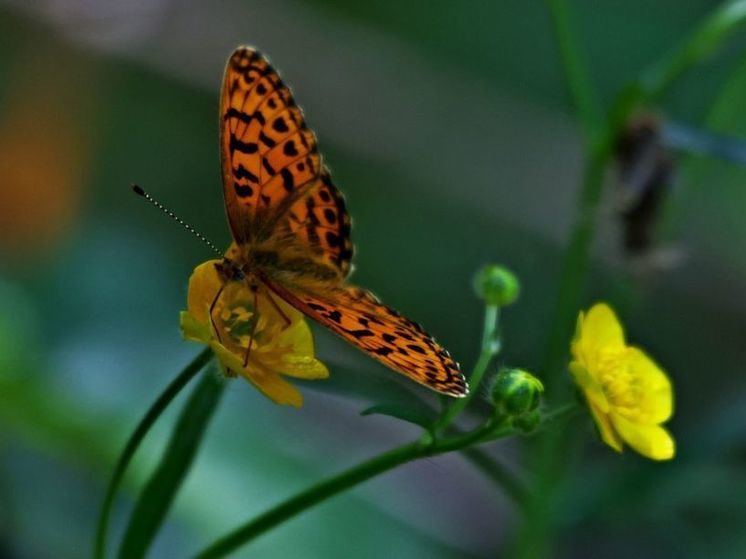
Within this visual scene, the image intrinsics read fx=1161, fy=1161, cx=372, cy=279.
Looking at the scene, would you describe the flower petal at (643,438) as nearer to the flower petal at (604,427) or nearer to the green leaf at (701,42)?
the flower petal at (604,427)

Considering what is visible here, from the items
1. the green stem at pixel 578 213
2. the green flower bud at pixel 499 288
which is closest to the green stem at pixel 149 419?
the green flower bud at pixel 499 288

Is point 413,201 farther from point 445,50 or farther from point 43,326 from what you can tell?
point 43,326

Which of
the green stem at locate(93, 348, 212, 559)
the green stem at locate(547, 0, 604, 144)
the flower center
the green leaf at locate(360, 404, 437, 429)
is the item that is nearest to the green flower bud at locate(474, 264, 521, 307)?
the flower center

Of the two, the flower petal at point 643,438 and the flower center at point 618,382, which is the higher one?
the flower center at point 618,382

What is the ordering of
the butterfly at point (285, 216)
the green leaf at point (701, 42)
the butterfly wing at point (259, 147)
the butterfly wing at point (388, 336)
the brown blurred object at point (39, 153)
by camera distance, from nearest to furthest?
the butterfly wing at point (388, 336), the butterfly at point (285, 216), the butterfly wing at point (259, 147), the green leaf at point (701, 42), the brown blurred object at point (39, 153)

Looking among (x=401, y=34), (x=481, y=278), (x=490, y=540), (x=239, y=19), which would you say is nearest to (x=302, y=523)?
(x=490, y=540)

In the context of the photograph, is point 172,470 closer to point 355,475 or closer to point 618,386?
point 355,475

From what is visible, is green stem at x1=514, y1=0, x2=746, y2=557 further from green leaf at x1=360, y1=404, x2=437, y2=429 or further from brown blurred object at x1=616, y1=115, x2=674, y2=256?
green leaf at x1=360, y1=404, x2=437, y2=429
